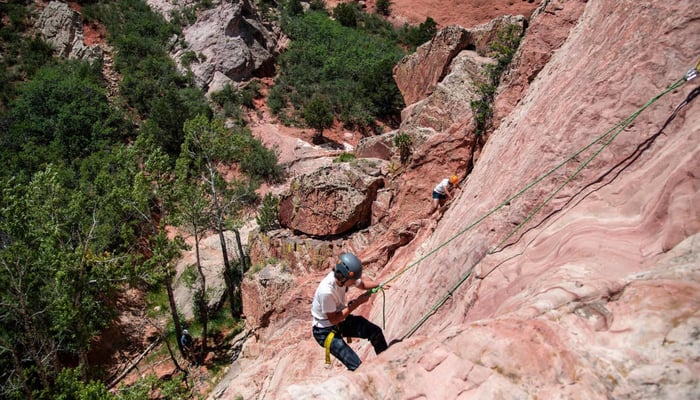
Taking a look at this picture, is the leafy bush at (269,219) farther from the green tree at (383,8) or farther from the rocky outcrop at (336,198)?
the green tree at (383,8)

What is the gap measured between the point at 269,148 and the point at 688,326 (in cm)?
3003

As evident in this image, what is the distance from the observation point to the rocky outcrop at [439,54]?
15250 mm

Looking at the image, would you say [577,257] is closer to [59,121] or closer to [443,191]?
[443,191]

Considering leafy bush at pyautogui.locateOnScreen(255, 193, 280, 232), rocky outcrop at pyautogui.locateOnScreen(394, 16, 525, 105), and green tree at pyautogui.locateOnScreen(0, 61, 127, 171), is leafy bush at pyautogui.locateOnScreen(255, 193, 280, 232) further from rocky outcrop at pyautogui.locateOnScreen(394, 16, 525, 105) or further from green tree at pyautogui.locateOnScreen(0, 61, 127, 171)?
green tree at pyautogui.locateOnScreen(0, 61, 127, 171)

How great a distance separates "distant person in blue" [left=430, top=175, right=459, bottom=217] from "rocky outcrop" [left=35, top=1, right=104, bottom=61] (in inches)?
1483

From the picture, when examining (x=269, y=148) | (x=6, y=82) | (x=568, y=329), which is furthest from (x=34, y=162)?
(x=568, y=329)

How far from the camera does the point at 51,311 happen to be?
43.9 feet

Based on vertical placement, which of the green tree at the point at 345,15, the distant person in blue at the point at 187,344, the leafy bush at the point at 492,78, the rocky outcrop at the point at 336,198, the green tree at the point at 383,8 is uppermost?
the green tree at the point at 383,8

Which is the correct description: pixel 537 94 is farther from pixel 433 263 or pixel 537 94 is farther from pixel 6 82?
pixel 6 82

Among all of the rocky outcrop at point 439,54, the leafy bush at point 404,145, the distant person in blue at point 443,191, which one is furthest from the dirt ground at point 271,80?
the rocky outcrop at point 439,54

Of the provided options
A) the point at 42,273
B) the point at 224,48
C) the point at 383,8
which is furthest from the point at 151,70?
the point at 383,8

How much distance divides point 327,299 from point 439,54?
46.1ft

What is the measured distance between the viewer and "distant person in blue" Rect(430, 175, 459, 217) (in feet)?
33.3

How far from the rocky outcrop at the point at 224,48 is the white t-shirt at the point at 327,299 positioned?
34631 millimetres
